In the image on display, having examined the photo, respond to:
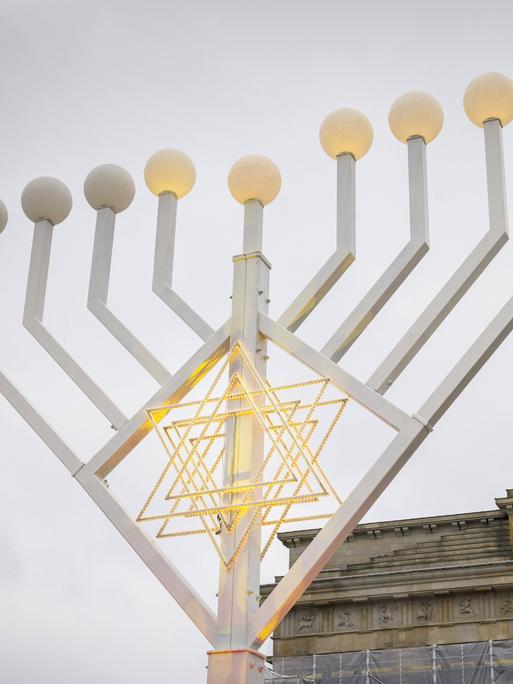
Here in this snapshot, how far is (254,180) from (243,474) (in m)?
1.82

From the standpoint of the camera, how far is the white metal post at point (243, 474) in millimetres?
5727

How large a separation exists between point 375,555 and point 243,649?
1183 cm

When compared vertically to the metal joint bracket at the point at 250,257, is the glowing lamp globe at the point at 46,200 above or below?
above

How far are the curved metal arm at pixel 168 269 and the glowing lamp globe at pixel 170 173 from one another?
0.06 metres

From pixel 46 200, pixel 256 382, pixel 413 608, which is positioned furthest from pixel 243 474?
pixel 413 608

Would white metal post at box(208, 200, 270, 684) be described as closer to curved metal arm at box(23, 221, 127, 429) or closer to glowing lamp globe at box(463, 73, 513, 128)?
curved metal arm at box(23, 221, 127, 429)

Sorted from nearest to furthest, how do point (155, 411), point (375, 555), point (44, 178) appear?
point (155, 411)
point (44, 178)
point (375, 555)

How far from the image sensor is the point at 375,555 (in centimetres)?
1728

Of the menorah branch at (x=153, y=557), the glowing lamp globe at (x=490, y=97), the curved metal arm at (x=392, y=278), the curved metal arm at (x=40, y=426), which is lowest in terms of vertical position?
the menorah branch at (x=153, y=557)

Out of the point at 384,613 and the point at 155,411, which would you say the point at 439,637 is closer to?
the point at 384,613

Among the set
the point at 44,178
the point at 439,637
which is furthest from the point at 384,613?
the point at 44,178

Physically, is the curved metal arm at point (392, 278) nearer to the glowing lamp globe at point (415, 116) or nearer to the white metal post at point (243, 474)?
the glowing lamp globe at point (415, 116)

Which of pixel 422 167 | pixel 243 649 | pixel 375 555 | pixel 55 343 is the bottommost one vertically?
pixel 243 649

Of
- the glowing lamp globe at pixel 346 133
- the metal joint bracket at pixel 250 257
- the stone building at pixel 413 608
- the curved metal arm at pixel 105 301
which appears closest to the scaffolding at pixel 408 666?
the stone building at pixel 413 608
